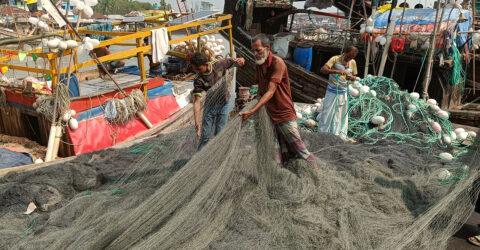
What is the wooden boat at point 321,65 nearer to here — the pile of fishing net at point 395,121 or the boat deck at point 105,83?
the pile of fishing net at point 395,121

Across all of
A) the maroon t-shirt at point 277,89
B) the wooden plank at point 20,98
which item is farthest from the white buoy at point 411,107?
the wooden plank at point 20,98

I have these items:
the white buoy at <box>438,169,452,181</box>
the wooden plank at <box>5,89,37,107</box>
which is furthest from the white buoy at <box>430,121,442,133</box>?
the wooden plank at <box>5,89,37,107</box>

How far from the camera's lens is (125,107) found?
583 cm

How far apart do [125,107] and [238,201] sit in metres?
3.50

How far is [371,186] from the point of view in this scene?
356cm

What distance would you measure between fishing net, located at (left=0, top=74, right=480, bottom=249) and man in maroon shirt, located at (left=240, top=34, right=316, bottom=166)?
0.53 ft

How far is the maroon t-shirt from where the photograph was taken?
3.46 m

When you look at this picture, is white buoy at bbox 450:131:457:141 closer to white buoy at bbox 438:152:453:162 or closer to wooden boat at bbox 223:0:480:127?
white buoy at bbox 438:152:453:162

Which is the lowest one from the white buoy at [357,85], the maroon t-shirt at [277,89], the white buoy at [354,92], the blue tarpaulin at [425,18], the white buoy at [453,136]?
the white buoy at [453,136]

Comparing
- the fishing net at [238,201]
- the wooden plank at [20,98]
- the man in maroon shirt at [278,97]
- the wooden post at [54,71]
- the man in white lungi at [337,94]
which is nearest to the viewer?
the fishing net at [238,201]

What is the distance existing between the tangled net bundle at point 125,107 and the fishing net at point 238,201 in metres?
1.61

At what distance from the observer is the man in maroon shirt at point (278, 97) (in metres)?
3.39

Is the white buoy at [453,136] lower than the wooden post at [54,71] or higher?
lower

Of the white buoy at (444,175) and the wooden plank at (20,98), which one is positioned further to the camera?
the wooden plank at (20,98)
